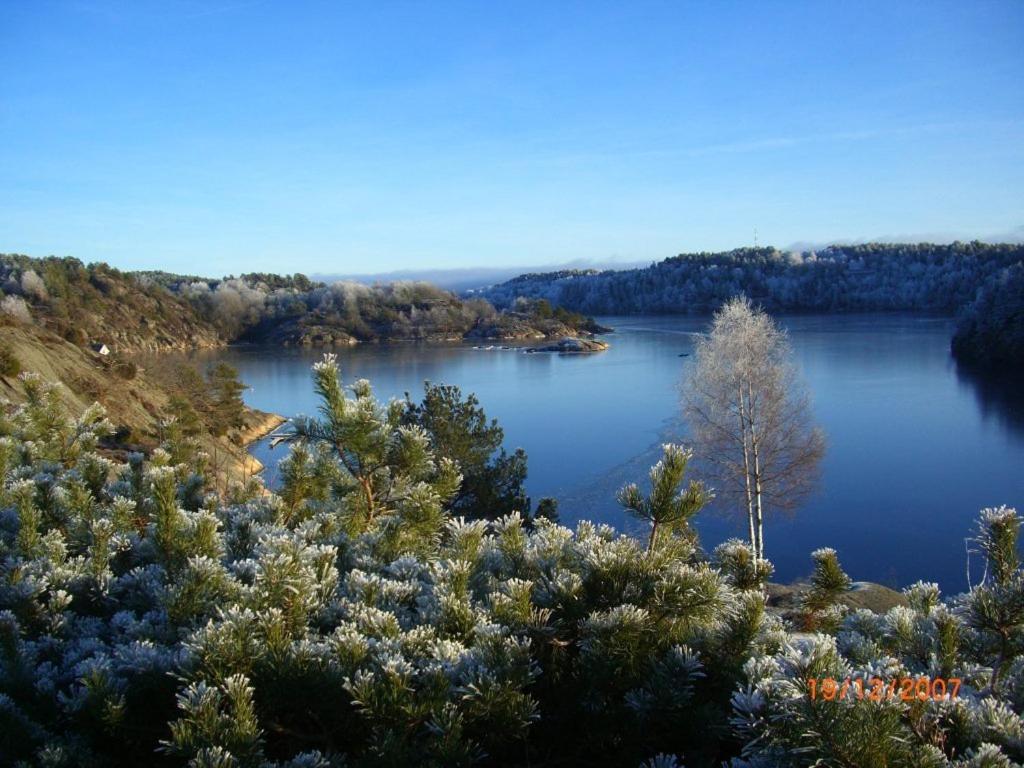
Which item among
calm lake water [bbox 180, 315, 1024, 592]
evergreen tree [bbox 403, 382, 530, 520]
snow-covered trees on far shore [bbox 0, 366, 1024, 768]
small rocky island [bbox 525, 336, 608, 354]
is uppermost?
snow-covered trees on far shore [bbox 0, 366, 1024, 768]

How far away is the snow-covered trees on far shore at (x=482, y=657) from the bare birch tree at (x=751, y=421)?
13.5 metres

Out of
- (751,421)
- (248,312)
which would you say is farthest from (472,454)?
(248,312)

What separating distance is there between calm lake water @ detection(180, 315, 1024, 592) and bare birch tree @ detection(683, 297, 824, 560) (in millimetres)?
1146

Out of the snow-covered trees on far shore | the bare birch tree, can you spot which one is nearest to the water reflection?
the bare birch tree

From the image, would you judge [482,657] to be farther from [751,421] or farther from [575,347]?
[575,347]

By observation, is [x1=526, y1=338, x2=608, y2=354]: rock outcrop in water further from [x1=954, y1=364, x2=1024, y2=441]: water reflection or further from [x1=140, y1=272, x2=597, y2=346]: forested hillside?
[x1=954, y1=364, x2=1024, y2=441]: water reflection

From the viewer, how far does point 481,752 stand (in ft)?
5.06

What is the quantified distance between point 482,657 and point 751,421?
14.7 metres

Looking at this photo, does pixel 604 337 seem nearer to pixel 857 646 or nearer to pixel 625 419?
pixel 625 419

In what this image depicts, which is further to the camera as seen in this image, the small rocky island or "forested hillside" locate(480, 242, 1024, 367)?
"forested hillside" locate(480, 242, 1024, 367)

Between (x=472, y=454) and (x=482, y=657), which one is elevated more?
(x=482, y=657)

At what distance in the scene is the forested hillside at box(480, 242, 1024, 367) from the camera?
7475cm

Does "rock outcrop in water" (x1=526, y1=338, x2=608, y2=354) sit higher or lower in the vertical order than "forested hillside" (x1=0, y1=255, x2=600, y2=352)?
lower

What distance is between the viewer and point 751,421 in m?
15.3
